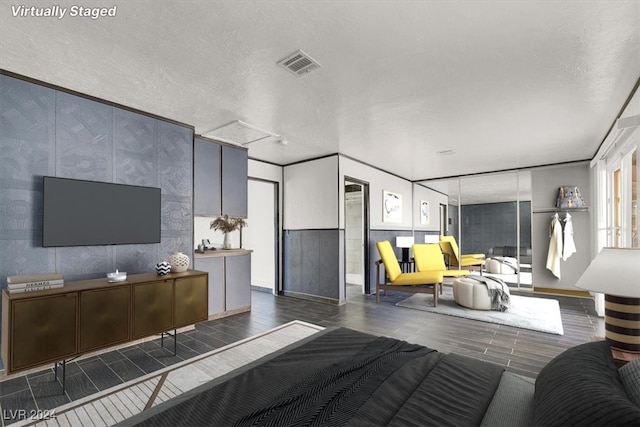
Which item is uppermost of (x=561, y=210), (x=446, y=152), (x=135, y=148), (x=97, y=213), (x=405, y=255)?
(x=446, y=152)

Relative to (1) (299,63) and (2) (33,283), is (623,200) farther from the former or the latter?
(2) (33,283)

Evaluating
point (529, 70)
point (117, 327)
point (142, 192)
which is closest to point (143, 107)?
point (142, 192)

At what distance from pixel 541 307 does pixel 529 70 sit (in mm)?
3963

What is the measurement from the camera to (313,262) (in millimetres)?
5504

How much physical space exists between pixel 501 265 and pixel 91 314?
24.8 ft

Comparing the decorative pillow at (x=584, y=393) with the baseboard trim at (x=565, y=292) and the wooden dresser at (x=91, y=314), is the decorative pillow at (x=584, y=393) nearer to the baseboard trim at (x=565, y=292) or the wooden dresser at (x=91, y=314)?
the wooden dresser at (x=91, y=314)

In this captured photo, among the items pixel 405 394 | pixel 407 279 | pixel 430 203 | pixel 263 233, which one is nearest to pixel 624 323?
pixel 405 394

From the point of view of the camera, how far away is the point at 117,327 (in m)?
2.69

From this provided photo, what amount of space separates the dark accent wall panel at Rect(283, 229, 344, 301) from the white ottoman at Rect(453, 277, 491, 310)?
197 cm

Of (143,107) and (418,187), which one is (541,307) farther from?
(143,107)

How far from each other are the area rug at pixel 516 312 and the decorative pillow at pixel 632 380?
3.07 m

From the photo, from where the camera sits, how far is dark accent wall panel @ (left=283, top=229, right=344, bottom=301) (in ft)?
17.1

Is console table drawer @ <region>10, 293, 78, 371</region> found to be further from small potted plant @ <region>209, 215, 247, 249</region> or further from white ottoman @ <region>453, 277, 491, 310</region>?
white ottoman @ <region>453, 277, 491, 310</region>

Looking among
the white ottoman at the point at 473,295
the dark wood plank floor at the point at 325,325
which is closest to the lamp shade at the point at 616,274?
the dark wood plank floor at the point at 325,325
